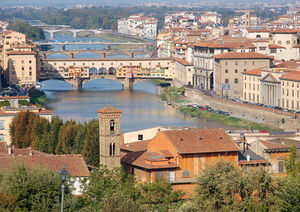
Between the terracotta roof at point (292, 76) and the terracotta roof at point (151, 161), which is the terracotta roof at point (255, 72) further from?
the terracotta roof at point (151, 161)

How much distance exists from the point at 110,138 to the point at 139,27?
315ft

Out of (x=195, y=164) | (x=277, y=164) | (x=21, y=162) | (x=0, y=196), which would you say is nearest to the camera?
(x=0, y=196)

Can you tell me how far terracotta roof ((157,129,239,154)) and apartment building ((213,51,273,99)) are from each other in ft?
88.9

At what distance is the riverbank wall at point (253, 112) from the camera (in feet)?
114

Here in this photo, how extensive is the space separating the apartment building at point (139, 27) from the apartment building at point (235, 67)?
62.7 meters

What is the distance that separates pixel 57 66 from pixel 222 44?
12.2m

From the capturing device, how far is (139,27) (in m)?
113

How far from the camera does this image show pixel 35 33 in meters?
97.6

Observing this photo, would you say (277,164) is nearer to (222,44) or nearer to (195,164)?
(195,164)

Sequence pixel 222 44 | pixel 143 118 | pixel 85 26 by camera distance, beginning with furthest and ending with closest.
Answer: pixel 85 26
pixel 222 44
pixel 143 118

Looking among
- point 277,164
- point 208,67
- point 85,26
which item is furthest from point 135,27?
point 277,164

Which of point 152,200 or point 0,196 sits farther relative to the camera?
point 152,200

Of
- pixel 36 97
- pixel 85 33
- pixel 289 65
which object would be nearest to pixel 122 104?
pixel 36 97

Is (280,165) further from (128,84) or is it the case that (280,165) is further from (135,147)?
(128,84)
